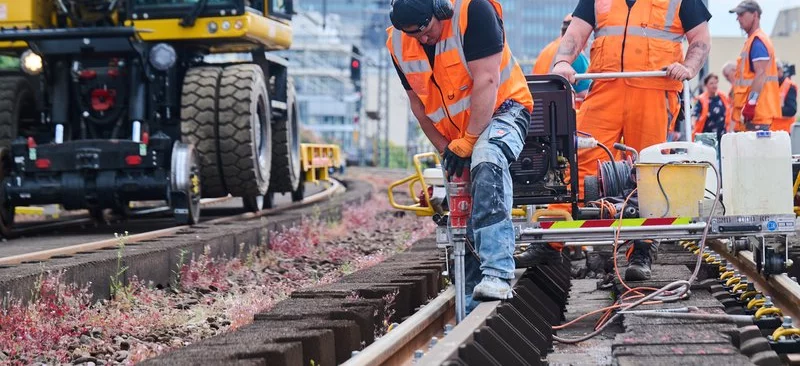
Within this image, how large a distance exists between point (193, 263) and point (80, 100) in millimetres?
4438

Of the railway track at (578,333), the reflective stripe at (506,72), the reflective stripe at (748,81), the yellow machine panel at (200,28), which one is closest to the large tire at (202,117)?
the yellow machine panel at (200,28)

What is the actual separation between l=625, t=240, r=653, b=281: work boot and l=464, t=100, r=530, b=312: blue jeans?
45.5 inches

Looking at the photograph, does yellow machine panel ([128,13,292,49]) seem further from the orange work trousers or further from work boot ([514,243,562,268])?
work boot ([514,243,562,268])

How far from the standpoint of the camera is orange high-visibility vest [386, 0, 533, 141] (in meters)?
6.51

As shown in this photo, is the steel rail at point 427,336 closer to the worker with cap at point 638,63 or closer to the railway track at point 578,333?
the railway track at point 578,333

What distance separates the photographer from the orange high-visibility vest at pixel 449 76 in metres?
6.51

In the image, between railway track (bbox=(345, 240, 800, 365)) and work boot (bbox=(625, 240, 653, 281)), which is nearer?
railway track (bbox=(345, 240, 800, 365))

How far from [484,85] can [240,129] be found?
7.79 m

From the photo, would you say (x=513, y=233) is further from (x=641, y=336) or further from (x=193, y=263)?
(x=193, y=263)

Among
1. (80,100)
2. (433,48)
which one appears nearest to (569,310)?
(433,48)

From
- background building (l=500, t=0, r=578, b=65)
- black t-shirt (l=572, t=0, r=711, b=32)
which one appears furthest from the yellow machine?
background building (l=500, t=0, r=578, b=65)

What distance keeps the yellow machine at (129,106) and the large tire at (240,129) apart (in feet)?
0.04

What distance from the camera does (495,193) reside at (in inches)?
254

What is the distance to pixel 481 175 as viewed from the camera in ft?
21.0
